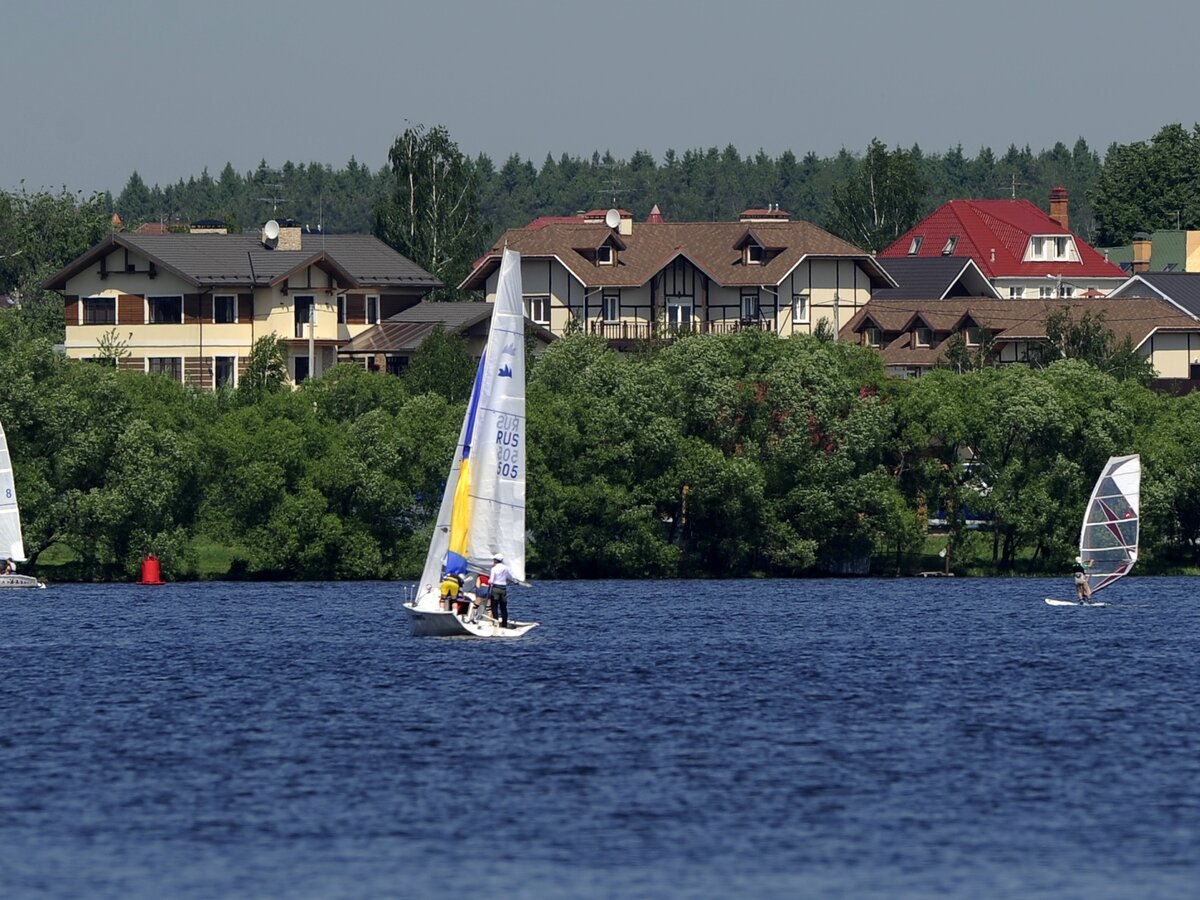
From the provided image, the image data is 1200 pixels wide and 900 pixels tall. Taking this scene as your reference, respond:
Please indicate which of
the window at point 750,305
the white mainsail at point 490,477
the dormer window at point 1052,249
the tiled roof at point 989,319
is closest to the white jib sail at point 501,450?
the white mainsail at point 490,477

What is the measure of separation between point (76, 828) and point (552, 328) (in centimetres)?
10562

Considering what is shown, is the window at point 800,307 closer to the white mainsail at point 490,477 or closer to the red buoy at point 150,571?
the red buoy at point 150,571

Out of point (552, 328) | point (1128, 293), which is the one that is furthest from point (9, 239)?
point (1128, 293)

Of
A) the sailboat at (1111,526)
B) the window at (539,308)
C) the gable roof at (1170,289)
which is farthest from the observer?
the gable roof at (1170,289)

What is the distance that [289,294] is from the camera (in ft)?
427

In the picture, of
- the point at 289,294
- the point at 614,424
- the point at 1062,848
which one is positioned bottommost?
the point at 1062,848

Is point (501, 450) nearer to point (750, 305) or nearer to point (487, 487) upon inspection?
point (487, 487)

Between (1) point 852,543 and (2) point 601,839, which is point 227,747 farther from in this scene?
(1) point 852,543

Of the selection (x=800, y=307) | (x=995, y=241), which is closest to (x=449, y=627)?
(x=800, y=307)

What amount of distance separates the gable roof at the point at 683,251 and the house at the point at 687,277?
0.20 feet

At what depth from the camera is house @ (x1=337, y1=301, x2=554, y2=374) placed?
127062 mm

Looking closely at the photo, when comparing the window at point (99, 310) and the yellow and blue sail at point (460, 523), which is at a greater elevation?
the window at point (99, 310)

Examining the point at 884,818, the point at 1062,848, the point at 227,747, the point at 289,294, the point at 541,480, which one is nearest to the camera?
the point at 1062,848

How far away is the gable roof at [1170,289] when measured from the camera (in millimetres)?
154000
